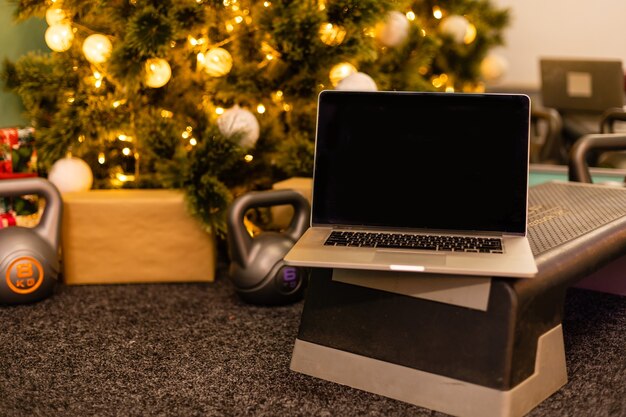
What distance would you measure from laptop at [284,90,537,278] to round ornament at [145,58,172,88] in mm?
634

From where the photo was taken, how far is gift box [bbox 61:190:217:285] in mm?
1703

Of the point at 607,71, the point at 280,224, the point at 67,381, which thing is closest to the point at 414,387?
the point at 67,381

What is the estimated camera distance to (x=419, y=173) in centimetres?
120

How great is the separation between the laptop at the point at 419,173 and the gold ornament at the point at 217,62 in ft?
2.05

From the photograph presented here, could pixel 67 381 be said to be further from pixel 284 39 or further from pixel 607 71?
pixel 607 71

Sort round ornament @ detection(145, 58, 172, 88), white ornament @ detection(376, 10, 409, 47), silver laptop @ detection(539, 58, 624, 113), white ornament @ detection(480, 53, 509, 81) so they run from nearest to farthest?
round ornament @ detection(145, 58, 172, 88) < white ornament @ detection(376, 10, 409, 47) < silver laptop @ detection(539, 58, 624, 113) < white ornament @ detection(480, 53, 509, 81)

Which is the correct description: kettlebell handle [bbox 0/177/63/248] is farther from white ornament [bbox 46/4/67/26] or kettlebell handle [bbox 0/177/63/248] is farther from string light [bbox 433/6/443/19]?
→ string light [bbox 433/6/443/19]

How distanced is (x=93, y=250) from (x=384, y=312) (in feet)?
2.85

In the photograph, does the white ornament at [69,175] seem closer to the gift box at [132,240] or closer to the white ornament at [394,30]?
the gift box at [132,240]

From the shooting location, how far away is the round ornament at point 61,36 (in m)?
1.77

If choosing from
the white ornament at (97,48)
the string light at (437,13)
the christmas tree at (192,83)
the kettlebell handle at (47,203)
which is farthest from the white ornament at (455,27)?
the kettlebell handle at (47,203)

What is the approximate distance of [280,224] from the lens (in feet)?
5.92

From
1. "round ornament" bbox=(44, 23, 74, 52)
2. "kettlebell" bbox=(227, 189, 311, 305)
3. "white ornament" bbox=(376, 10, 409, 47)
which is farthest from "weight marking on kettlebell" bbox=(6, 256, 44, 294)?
"white ornament" bbox=(376, 10, 409, 47)

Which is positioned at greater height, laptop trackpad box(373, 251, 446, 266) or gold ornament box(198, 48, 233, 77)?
gold ornament box(198, 48, 233, 77)
